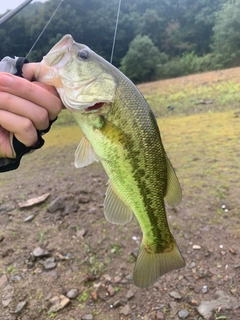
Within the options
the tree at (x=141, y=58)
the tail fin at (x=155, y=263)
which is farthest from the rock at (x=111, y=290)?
the tree at (x=141, y=58)

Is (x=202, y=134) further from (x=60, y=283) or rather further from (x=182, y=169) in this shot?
(x=60, y=283)

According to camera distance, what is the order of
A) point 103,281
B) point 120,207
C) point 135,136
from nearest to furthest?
point 135,136 → point 120,207 → point 103,281

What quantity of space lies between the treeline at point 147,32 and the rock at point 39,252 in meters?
3.48

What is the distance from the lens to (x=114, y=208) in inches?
49.0

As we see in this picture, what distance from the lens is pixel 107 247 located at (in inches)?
104

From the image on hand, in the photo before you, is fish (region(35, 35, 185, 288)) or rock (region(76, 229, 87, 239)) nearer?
fish (region(35, 35, 185, 288))

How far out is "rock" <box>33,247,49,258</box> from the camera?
8.55 feet

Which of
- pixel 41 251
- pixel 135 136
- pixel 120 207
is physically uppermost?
pixel 135 136

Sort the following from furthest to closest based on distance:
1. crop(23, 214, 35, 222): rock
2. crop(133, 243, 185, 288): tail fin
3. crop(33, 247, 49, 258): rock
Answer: crop(23, 214, 35, 222): rock, crop(33, 247, 49, 258): rock, crop(133, 243, 185, 288): tail fin

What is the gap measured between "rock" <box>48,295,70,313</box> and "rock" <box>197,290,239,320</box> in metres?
0.92

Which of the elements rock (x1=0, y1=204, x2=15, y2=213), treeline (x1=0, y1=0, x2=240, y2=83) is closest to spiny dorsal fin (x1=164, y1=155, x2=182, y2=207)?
rock (x1=0, y1=204, x2=15, y2=213)

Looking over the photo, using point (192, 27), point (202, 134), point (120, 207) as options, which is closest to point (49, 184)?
point (202, 134)

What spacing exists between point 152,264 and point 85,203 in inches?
77.3

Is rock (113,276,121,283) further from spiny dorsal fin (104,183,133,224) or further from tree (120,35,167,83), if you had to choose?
tree (120,35,167,83)
